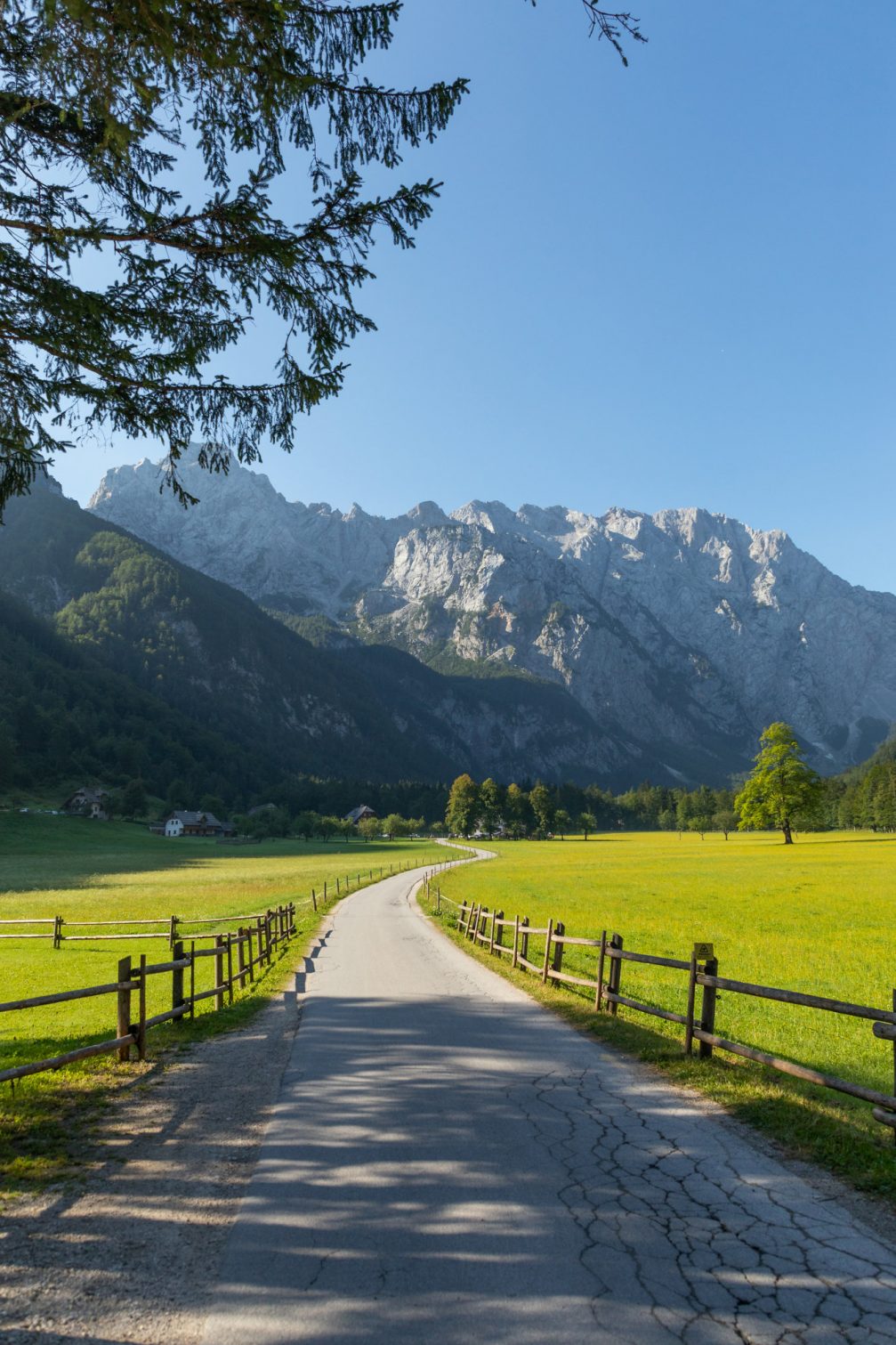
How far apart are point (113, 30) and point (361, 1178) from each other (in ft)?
32.7

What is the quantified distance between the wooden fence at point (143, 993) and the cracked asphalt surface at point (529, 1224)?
8.42 feet

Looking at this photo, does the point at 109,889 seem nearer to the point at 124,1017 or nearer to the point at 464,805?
the point at 124,1017

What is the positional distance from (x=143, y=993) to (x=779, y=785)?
8149cm

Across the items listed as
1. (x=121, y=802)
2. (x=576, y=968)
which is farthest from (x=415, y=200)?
(x=121, y=802)

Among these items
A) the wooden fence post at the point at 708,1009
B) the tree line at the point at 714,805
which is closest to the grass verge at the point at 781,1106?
the wooden fence post at the point at 708,1009

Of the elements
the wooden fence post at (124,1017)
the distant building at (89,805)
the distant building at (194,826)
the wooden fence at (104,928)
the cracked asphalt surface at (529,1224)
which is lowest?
the distant building at (194,826)

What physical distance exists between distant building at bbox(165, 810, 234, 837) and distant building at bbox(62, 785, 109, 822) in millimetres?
11254

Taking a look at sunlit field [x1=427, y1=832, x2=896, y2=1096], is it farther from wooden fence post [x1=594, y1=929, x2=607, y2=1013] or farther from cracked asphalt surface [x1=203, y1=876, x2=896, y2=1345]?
cracked asphalt surface [x1=203, y1=876, x2=896, y2=1345]

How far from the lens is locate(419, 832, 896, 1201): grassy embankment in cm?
745

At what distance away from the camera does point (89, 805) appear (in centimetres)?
12762

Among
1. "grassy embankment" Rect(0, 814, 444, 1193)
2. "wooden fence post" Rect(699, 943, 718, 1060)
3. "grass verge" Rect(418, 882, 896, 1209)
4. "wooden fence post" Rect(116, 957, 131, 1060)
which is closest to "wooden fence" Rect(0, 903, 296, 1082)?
"wooden fence post" Rect(116, 957, 131, 1060)

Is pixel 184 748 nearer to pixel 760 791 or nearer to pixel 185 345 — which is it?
pixel 760 791

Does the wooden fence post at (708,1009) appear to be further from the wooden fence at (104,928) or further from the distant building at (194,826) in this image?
the distant building at (194,826)

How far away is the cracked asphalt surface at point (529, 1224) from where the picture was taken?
155 inches
